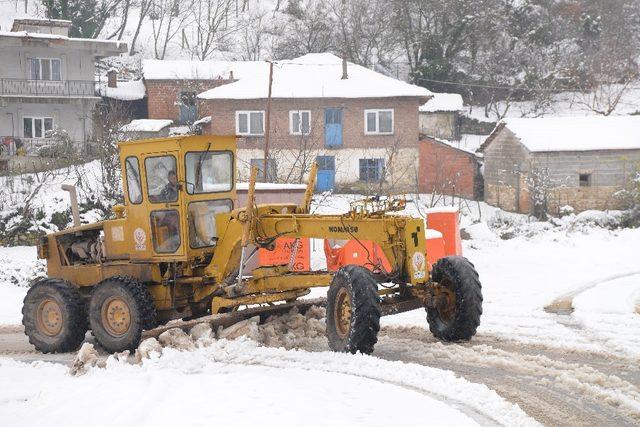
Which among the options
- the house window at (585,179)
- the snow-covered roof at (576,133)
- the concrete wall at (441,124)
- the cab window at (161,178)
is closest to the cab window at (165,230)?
the cab window at (161,178)

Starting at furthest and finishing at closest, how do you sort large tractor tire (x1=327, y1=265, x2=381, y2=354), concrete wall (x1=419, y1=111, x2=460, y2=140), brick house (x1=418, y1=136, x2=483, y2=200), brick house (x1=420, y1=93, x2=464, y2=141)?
concrete wall (x1=419, y1=111, x2=460, y2=140) < brick house (x1=420, y1=93, x2=464, y2=141) < brick house (x1=418, y1=136, x2=483, y2=200) < large tractor tire (x1=327, y1=265, x2=381, y2=354)

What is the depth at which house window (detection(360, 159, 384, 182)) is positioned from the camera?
4319 centimetres

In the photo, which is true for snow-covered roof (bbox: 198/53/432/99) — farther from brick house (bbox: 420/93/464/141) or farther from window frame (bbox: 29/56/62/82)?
brick house (bbox: 420/93/464/141)

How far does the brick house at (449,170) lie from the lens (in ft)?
141

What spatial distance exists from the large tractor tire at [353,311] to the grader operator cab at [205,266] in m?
0.02

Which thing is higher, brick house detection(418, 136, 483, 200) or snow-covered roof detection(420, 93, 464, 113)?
snow-covered roof detection(420, 93, 464, 113)

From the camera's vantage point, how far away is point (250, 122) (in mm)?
44156

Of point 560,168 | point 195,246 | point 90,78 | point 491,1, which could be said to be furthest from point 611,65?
point 195,246

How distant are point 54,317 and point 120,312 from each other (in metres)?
1.50

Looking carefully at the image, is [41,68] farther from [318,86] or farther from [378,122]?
[378,122]

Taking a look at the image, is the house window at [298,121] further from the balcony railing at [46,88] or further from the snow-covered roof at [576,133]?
the balcony railing at [46,88]

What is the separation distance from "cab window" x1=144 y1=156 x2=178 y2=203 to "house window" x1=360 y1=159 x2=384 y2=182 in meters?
31.2

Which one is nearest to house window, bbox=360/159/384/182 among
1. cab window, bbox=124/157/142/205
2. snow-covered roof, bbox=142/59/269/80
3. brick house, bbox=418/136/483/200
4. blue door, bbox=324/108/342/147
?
blue door, bbox=324/108/342/147

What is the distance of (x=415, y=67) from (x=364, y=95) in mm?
18186
